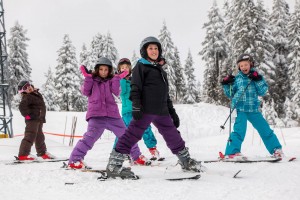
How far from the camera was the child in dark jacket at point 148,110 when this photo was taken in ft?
13.1

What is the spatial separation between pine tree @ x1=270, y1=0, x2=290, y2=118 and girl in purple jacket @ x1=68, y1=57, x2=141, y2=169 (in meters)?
30.9

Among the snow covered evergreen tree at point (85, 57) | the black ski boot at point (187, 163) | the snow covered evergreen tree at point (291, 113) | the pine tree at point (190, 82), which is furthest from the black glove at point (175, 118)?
the pine tree at point (190, 82)

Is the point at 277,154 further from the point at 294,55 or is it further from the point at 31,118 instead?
the point at 294,55

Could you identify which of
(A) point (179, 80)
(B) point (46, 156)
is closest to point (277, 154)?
(B) point (46, 156)

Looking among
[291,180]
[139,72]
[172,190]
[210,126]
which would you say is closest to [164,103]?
[139,72]

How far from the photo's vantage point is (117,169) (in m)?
3.96

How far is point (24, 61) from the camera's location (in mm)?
40375

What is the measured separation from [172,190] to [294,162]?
9.43ft

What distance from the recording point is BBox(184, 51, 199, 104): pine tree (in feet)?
179

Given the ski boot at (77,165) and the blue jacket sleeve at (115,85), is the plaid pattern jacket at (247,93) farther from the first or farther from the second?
the ski boot at (77,165)

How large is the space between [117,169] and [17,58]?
3946cm

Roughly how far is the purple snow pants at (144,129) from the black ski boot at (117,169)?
78mm

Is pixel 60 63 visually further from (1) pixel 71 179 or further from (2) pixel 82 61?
(1) pixel 71 179

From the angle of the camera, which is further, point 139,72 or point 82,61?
point 82,61
